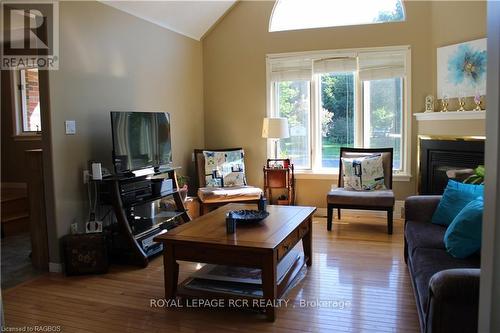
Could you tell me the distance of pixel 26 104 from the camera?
5.74 m

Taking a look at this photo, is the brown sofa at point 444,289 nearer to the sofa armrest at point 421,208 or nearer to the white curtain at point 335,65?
the sofa armrest at point 421,208

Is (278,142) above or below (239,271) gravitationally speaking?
above

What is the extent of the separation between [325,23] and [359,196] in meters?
2.39

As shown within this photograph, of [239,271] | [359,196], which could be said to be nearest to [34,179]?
[239,271]

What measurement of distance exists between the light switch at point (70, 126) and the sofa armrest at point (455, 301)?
3031 mm

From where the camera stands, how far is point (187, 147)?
5555 mm

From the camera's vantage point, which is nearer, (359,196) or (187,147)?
(359,196)

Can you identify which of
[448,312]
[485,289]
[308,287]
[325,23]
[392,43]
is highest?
[325,23]

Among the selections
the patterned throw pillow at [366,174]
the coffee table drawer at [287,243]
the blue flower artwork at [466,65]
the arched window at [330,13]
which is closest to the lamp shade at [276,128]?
the patterned throw pillow at [366,174]

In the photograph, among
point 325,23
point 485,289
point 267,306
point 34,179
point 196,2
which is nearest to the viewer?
point 485,289

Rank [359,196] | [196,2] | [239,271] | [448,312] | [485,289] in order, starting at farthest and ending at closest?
[196,2] < [359,196] < [239,271] < [448,312] < [485,289]

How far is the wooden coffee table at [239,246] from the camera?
2.51m

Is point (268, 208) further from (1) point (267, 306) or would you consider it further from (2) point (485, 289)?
(2) point (485, 289)

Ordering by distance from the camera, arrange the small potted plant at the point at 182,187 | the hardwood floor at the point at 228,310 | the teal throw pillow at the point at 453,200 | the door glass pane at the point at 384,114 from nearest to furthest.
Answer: the hardwood floor at the point at 228,310
the teal throw pillow at the point at 453,200
the small potted plant at the point at 182,187
the door glass pane at the point at 384,114
